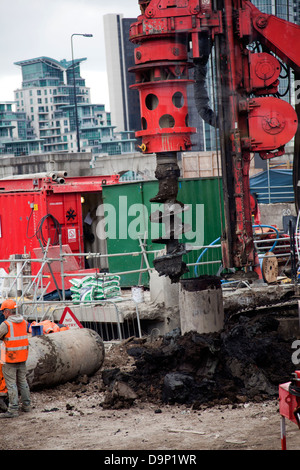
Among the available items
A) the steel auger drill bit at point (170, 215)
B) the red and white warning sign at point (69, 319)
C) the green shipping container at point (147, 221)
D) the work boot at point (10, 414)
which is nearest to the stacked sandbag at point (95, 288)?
the green shipping container at point (147, 221)

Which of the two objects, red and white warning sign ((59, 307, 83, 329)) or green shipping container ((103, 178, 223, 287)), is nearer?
red and white warning sign ((59, 307, 83, 329))

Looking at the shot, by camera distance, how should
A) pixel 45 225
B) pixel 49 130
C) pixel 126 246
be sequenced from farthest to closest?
pixel 49 130
pixel 45 225
pixel 126 246

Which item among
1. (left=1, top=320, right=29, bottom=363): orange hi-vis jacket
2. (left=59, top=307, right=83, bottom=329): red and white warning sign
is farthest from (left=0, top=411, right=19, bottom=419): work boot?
(left=59, top=307, right=83, bottom=329): red and white warning sign

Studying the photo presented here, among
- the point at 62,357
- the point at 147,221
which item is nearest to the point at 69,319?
the point at 62,357

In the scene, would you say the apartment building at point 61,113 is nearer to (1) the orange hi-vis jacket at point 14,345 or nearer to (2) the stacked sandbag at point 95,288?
(2) the stacked sandbag at point 95,288

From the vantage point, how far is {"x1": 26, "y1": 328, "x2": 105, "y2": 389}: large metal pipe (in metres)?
10.8

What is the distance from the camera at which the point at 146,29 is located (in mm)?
10141

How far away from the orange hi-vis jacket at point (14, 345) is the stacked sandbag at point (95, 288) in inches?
202

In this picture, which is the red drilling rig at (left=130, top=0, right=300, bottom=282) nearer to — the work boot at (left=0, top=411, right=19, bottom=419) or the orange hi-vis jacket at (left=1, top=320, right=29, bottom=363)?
the orange hi-vis jacket at (left=1, top=320, right=29, bottom=363)

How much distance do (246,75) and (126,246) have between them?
8.50m

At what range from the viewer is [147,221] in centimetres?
1806

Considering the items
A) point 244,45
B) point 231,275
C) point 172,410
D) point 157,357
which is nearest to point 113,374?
point 157,357

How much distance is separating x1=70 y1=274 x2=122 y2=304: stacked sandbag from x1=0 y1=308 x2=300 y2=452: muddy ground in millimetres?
3940
